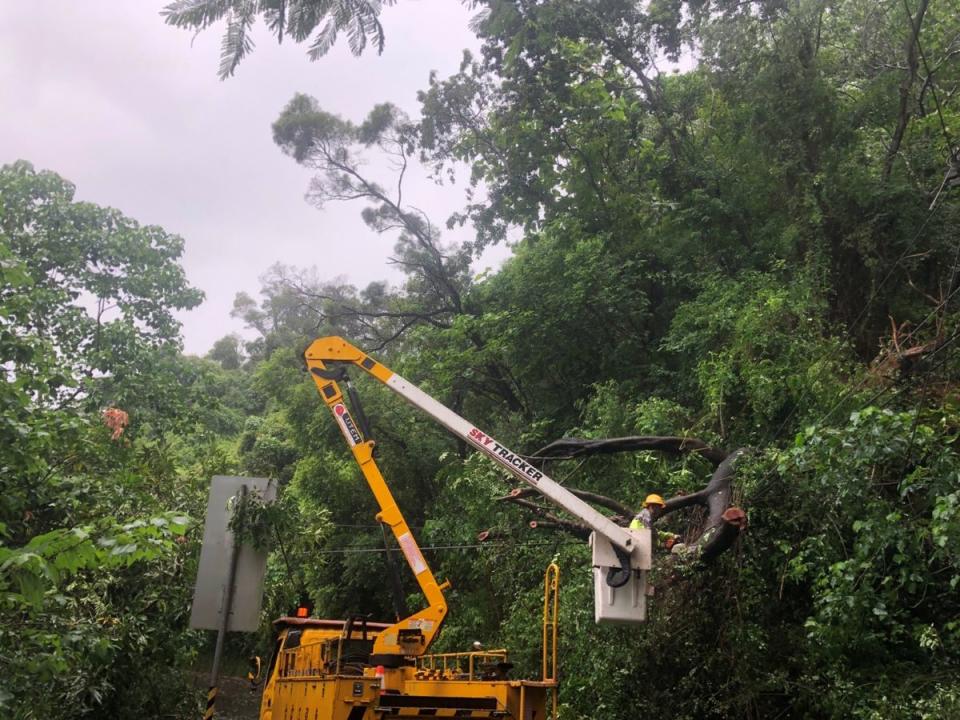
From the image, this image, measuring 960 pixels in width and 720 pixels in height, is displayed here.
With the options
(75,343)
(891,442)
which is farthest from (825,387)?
(75,343)

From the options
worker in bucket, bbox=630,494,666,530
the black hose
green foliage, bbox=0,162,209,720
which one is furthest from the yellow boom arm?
green foliage, bbox=0,162,209,720

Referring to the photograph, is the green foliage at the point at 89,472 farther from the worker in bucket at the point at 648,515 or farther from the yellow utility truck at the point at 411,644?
the worker in bucket at the point at 648,515

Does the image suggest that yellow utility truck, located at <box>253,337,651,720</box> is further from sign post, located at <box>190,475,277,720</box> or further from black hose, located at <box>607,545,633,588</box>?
sign post, located at <box>190,475,277,720</box>

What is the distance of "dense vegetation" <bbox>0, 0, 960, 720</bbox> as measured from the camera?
26.1 ft

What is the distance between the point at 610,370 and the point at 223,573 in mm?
11662

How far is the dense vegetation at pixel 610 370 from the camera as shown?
7969 mm

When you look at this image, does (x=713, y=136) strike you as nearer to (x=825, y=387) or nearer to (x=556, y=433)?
(x=556, y=433)

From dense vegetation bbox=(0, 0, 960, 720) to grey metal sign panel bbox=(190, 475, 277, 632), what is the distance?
76 centimetres

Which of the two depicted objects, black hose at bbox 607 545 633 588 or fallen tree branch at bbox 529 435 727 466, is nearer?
black hose at bbox 607 545 633 588

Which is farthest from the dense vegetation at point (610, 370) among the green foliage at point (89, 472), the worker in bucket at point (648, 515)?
the worker in bucket at point (648, 515)

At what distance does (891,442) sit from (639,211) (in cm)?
980

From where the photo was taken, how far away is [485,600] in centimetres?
1545

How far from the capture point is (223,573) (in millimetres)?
6664

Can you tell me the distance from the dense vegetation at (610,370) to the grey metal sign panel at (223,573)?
2.50 feet
